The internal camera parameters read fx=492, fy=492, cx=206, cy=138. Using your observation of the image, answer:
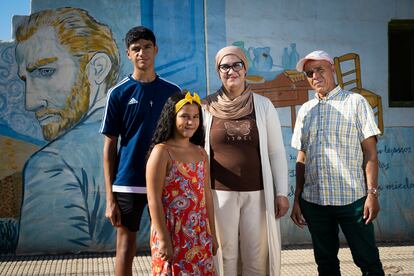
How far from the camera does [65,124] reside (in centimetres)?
534

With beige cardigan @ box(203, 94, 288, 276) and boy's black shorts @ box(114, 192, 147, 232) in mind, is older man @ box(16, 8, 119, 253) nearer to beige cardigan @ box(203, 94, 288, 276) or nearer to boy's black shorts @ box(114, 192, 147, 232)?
boy's black shorts @ box(114, 192, 147, 232)

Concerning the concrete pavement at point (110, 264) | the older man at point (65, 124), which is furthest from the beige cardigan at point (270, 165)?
the older man at point (65, 124)

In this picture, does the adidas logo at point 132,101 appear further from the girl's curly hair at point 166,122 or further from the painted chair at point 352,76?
the painted chair at point 352,76

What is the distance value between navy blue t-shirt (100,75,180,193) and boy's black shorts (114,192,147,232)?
1.6 inches

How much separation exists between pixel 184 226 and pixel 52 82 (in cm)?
314

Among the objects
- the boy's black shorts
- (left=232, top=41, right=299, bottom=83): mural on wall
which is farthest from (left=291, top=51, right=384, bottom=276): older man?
(left=232, top=41, right=299, bottom=83): mural on wall

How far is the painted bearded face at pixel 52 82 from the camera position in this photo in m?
5.25

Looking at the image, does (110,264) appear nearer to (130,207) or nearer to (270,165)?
(130,207)

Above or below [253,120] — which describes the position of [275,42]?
above

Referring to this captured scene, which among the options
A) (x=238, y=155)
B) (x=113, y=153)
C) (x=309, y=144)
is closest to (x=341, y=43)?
(x=309, y=144)

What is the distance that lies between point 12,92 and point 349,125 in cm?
364

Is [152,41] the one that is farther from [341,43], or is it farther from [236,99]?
[341,43]

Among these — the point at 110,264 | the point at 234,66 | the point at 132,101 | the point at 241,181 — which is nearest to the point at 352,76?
the point at 234,66

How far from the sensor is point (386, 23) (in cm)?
606
